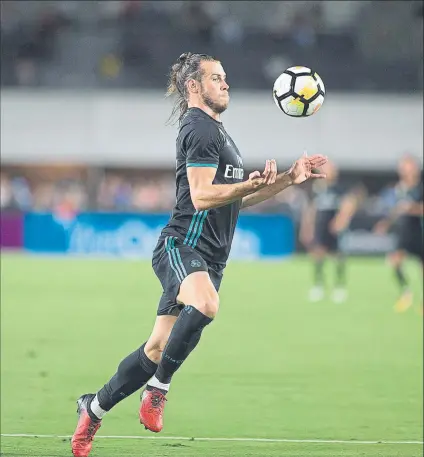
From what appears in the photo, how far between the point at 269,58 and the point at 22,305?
1741 cm

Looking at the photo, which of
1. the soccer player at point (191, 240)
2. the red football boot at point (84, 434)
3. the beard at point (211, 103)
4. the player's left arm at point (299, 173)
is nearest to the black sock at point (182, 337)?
the soccer player at point (191, 240)

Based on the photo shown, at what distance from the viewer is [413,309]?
56.1 ft

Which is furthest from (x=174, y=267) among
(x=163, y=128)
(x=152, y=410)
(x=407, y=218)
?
(x=163, y=128)

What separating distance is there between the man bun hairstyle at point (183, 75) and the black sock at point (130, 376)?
1487mm

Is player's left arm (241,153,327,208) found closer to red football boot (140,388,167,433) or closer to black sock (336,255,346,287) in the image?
red football boot (140,388,167,433)

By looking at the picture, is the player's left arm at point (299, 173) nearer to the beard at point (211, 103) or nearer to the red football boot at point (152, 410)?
the beard at point (211, 103)

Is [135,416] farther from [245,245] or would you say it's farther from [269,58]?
[269,58]

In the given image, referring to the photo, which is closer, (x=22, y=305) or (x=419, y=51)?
(x=22, y=305)

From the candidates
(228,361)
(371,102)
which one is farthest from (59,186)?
(228,361)

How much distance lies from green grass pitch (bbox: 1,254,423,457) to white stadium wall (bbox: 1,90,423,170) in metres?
13.4

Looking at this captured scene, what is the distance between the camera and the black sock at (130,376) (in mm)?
6512

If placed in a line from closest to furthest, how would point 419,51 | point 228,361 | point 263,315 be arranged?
point 228,361
point 263,315
point 419,51

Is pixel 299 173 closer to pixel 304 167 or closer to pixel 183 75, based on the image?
pixel 304 167

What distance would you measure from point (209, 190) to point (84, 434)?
5.53ft
